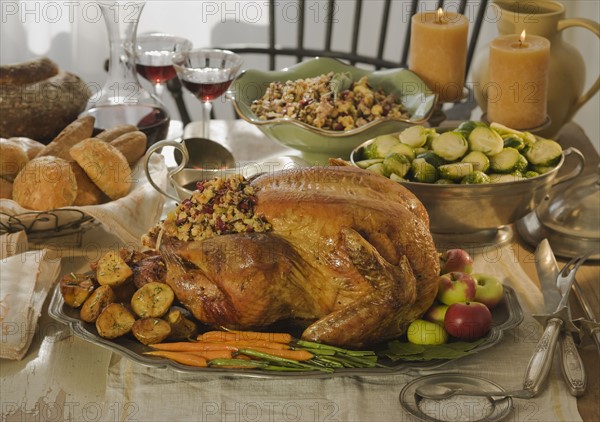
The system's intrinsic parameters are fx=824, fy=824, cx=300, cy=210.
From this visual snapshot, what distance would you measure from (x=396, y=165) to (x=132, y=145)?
53cm

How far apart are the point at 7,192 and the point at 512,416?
96 cm

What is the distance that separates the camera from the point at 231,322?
3.86 ft

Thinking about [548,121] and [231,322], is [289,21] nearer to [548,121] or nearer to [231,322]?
[548,121]

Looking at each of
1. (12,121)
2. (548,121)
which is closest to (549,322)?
(548,121)

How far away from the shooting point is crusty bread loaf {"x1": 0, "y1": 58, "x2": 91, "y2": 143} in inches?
69.2

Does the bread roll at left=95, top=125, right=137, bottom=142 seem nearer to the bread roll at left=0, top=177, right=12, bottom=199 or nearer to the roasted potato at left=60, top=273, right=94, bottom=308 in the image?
the bread roll at left=0, top=177, right=12, bottom=199

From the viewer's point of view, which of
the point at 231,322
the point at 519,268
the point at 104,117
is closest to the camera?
the point at 231,322

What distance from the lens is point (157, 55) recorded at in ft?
6.34

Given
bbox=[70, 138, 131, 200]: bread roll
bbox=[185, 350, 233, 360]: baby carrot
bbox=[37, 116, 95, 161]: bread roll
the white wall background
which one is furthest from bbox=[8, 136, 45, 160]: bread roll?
the white wall background

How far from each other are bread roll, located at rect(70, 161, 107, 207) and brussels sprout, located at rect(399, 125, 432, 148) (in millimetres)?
584

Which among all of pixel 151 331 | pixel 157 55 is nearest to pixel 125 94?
pixel 157 55

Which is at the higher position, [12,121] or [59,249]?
[12,121]

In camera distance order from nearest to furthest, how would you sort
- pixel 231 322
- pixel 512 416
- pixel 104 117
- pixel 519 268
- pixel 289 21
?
pixel 512 416 < pixel 231 322 < pixel 519 268 < pixel 104 117 < pixel 289 21

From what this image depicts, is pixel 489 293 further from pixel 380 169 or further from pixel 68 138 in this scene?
pixel 68 138
